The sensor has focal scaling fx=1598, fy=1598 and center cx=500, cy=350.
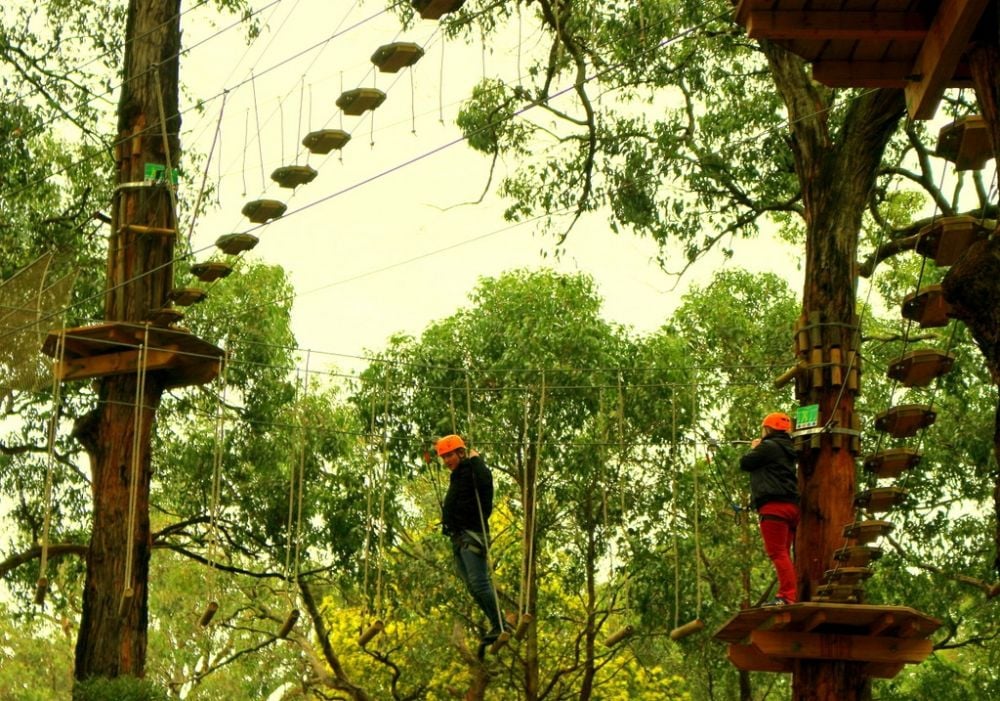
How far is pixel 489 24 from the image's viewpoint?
14.4 meters

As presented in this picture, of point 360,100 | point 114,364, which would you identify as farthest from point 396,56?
point 114,364

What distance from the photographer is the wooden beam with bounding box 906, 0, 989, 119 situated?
5.24m

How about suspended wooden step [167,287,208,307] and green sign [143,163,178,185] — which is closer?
suspended wooden step [167,287,208,307]

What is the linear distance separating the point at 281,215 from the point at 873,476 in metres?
3.74

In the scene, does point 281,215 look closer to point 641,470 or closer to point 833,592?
point 833,592

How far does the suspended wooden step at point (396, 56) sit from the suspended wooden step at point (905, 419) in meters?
3.15

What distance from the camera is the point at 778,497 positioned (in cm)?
858

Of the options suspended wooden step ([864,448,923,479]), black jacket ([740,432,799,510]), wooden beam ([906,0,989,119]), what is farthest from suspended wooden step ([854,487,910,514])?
wooden beam ([906,0,989,119])

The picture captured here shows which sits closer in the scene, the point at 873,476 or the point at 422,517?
the point at 873,476

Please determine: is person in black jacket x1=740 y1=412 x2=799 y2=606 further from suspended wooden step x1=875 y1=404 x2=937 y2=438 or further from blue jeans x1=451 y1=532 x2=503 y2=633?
blue jeans x1=451 y1=532 x2=503 y2=633

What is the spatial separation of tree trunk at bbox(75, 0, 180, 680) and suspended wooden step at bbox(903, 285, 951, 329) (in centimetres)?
474

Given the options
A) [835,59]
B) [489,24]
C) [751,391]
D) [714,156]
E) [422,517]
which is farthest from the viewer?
[422,517]

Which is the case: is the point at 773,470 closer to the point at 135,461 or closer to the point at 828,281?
the point at 828,281

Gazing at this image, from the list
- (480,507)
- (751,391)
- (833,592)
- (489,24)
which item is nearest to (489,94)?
(489,24)
